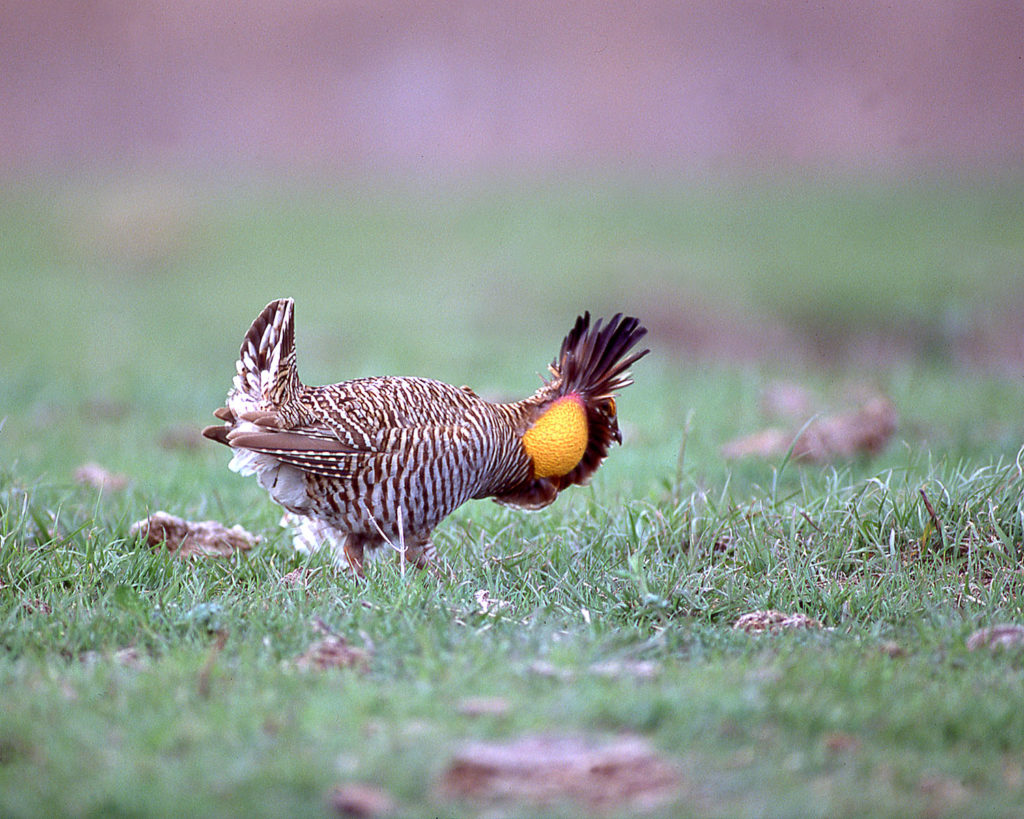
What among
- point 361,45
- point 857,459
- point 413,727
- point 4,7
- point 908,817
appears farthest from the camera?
point 361,45

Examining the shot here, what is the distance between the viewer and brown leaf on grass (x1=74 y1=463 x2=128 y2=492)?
5.67 m

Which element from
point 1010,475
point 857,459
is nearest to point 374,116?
point 857,459

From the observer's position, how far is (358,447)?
176 inches

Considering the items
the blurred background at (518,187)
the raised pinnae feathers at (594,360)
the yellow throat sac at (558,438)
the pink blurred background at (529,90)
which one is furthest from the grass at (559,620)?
the pink blurred background at (529,90)

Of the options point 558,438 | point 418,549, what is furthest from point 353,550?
point 558,438

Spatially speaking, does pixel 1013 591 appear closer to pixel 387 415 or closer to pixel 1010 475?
pixel 1010 475

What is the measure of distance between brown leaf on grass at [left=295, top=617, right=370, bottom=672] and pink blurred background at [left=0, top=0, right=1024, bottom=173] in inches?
626

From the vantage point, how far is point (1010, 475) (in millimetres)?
4875

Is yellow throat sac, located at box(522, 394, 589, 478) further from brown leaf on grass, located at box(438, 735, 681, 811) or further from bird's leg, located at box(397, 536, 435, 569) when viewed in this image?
brown leaf on grass, located at box(438, 735, 681, 811)

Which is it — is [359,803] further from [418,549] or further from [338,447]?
[418,549]

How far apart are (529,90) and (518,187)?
1708mm

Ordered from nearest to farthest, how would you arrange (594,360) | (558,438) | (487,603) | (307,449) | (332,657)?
1. (332,657)
2. (487,603)
3. (307,449)
4. (558,438)
5. (594,360)

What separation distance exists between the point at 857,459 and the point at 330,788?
4.41 metres

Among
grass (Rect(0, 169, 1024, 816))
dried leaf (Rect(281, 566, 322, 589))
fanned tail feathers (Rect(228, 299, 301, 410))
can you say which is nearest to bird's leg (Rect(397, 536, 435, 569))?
grass (Rect(0, 169, 1024, 816))
